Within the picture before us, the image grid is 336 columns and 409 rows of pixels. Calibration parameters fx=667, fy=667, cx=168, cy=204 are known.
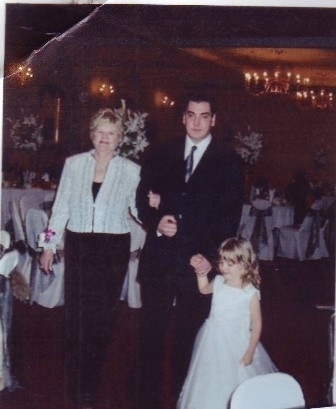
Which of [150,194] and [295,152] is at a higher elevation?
[295,152]

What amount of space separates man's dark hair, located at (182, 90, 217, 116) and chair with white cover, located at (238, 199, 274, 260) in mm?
345

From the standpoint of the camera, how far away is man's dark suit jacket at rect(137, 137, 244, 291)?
2225 mm

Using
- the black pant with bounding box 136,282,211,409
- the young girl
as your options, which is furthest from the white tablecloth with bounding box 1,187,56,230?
the young girl

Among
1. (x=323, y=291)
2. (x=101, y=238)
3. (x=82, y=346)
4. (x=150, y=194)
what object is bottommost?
(x=82, y=346)

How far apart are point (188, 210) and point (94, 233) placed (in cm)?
33

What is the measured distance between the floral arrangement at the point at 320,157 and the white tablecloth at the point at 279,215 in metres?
0.18

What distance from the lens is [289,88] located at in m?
2.26

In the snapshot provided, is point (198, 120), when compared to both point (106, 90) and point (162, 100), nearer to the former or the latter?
point (162, 100)

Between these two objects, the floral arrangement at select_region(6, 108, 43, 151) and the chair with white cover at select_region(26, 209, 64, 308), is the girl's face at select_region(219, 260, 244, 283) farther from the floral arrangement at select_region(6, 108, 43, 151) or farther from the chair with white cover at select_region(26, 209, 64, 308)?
the floral arrangement at select_region(6, 108, 43, 151)

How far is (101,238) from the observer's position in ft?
7.23

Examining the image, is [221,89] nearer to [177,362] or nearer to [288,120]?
[288,120]

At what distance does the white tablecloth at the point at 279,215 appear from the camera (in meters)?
2.23

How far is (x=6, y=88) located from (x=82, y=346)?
886mm

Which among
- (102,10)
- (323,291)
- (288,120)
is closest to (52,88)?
(102,10)
